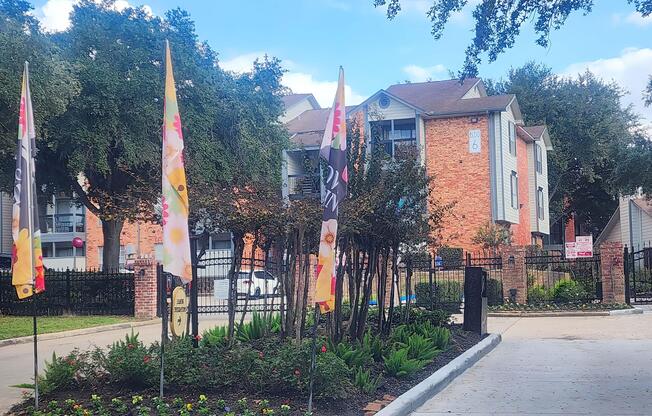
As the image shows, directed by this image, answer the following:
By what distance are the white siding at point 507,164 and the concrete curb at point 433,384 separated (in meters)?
23.4

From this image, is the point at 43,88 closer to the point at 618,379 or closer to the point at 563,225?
the point at 618,379

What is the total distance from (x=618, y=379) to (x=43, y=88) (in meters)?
12.7

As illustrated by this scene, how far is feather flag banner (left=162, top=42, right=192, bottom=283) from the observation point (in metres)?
6.96

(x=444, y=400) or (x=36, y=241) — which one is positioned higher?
(x=36, y=241)

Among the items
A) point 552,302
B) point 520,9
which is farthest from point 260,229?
point 552,302

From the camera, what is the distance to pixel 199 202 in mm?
8742

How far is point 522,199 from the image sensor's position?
4153cm

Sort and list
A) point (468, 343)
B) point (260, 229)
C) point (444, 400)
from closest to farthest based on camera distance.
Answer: point (444, 400) < point (260, 229) < point (468, 343)

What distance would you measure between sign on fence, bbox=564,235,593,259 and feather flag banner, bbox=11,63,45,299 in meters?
18.4

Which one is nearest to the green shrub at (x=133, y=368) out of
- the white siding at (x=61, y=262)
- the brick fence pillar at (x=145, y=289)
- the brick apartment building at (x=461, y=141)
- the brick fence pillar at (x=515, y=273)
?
the brick fence pillar at (x=145, y=289)

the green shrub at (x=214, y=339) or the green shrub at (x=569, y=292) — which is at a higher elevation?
the green shrub at (x=214, y=339)

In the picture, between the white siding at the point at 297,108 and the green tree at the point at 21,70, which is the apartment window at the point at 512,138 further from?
the green tree at the point at 21,70

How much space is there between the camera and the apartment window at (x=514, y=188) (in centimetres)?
3712

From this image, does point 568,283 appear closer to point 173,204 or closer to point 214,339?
point 214,339
